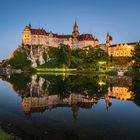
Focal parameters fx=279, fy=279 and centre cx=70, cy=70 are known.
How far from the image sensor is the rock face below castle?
17675 cm

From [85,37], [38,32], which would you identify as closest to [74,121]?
[38,32]

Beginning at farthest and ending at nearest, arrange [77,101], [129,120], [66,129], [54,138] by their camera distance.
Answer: [77,101] < [129,120] < [66,129] < [54,138]

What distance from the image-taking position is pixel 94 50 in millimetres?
130750

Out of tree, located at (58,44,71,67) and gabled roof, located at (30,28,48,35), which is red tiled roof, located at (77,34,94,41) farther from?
tree, located at (58,44,71,67)

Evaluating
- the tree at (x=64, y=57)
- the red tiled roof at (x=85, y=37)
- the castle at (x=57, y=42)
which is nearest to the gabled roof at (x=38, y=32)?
the castle at (x=57, y=42)

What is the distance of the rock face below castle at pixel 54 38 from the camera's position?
17675 centimetres

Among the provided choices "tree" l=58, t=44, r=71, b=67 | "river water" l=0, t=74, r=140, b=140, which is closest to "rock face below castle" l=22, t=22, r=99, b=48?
"tree" l=58, t=44, r=71, b=67

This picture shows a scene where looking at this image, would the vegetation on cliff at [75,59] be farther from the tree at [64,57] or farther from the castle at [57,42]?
the castle at [57,42]

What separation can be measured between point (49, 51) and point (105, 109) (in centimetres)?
15164

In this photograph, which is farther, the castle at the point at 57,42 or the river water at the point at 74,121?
the castle at the point at 57,42

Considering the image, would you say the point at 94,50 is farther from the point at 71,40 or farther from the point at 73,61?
the point at 71,40

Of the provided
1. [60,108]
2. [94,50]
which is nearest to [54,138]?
[60,108]

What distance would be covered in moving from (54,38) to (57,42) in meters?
3.46

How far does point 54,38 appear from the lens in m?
187
